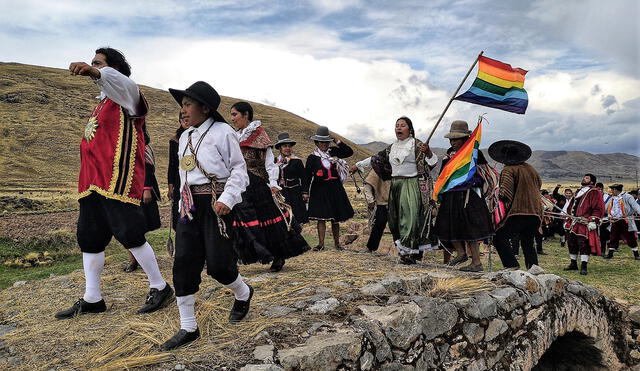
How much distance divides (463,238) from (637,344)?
9.97 feet

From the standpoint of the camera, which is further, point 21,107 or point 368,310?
point 21,107

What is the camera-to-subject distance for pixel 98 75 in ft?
11.5

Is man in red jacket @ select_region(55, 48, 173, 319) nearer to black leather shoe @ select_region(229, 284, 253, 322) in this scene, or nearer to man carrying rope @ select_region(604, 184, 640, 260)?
black leather shoe @ select_region(229, 284, 253, 322)

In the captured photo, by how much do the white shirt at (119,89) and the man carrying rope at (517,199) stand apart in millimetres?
5069

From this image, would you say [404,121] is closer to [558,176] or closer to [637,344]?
[637,344]

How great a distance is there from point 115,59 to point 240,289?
2.23m

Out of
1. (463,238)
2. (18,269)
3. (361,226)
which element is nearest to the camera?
(463,238)

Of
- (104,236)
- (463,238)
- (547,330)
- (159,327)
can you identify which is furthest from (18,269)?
(547,330)

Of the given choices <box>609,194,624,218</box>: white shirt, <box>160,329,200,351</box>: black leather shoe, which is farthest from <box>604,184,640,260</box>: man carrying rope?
<box>160,329,200,351</box>: black leather shoe

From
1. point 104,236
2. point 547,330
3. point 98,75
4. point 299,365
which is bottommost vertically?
point 547,330

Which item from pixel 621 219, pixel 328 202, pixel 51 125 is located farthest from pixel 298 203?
pixel 51 125

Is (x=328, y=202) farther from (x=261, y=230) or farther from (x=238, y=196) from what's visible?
(x=238, y=196)

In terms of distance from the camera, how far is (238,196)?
3.35 metres

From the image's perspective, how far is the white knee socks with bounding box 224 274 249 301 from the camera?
356 centimetres
